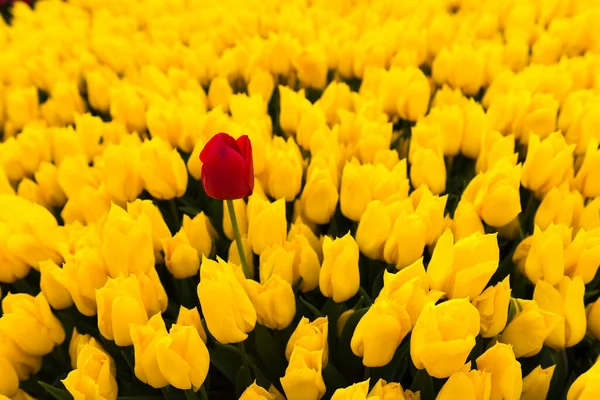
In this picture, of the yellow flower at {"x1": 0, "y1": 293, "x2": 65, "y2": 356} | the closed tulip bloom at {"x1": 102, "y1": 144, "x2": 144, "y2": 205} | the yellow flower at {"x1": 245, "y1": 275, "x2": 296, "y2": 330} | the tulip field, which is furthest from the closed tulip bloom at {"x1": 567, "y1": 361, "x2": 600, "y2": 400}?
the closed tulip bloom at {"x1": 102, "y1": 144, "x2": 144, "y2": 205}

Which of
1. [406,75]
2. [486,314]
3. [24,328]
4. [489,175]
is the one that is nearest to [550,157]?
[489,175]

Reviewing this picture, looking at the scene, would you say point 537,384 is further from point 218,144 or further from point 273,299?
point 218,144

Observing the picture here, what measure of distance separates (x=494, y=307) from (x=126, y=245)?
2.22ft

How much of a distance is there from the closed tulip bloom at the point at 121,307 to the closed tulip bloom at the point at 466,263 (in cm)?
52

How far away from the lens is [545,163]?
1360 millimetres

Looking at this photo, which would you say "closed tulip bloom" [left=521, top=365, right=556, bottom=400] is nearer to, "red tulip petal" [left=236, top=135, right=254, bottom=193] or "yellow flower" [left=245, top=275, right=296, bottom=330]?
"yellow flower" [left=245, top=275, right=296, bottom=330]

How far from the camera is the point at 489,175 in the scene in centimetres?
127

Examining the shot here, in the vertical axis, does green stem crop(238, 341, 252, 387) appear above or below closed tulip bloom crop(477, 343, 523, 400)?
below

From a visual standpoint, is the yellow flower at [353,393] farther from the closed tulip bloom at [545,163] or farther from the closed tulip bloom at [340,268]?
the closed tulip bloom at [545,163]

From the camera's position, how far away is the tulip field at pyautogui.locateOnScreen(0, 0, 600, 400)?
1.00 m

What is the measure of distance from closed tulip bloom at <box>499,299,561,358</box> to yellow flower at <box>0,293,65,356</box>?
84 centimetres

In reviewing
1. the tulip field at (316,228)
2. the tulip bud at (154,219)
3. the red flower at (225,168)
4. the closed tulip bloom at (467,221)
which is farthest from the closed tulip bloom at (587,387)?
the tulip bud at (154,219)

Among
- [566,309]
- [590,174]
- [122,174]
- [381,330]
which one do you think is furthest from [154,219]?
[590,174]

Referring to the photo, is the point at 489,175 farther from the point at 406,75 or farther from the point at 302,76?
the point at 302,76
